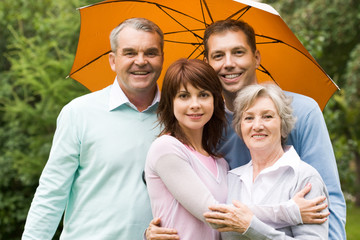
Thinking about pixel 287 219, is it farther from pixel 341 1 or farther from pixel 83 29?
pixel 341 1

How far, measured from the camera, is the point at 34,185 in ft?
25.7

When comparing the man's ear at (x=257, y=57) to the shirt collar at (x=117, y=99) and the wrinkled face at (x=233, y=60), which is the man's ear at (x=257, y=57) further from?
the shirt collar at (x=117, y=99)

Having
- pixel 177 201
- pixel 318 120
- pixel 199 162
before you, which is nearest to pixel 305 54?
pixel 318 120

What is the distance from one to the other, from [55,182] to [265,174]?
1356 millimetres

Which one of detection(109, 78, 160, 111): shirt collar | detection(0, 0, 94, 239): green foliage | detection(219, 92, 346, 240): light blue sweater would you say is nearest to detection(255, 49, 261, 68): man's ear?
detection(219, 92, 346, 240): light blue sweater

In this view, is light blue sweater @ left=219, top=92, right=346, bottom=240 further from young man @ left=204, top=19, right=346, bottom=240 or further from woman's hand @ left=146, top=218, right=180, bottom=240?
woman's hand @ left=146, top=218, right=180, bottom=240

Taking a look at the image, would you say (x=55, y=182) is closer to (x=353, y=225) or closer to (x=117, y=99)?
(x=117, y=99)

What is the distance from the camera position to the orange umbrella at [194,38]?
3486 millimetres

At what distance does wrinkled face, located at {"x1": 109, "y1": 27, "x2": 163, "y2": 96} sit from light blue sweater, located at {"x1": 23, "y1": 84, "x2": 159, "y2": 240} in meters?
0.17

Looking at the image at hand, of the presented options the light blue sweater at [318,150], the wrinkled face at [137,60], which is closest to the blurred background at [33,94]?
the light blue sweater at [318,150]

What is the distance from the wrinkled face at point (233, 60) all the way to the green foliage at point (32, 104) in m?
4.06

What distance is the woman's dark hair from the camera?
2.80 m

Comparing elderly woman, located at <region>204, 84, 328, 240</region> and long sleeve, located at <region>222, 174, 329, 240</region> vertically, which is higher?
elderly woman, located at <region>204, 84, 328, 240</region>

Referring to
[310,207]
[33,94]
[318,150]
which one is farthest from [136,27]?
[33,94]
